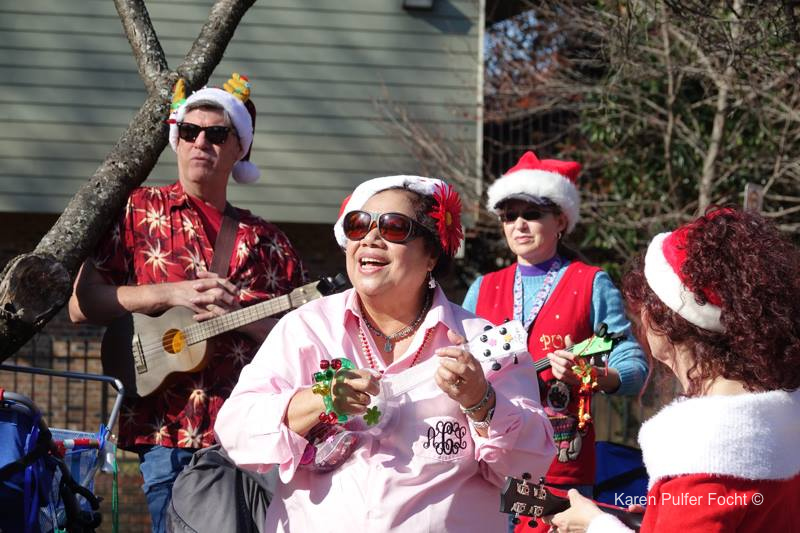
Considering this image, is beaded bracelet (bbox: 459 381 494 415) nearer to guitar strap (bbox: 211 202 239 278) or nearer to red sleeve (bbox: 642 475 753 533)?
red sleeve (bbox: 642 475 753 533)

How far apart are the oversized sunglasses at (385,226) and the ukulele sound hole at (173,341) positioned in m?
1.36

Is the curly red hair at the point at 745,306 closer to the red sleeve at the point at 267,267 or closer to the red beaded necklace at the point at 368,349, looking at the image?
the red beaded necklace at the point at 368,349

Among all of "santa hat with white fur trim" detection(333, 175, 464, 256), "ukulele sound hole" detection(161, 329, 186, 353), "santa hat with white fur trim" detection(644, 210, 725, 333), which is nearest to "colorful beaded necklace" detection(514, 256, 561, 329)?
"santa hat with white fur trim" detection(333, 175, 464, 256)

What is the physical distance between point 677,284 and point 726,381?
256mm

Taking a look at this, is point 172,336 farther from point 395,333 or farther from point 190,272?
point 395,333

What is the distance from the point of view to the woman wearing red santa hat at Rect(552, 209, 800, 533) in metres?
2.46

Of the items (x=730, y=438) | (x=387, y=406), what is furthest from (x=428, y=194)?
(x=730, y=438)

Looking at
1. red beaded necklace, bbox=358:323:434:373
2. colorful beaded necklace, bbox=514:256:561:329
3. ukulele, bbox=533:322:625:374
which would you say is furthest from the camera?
colorful beaded necklace, bbox=514:256:561:329

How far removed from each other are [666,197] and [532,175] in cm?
790

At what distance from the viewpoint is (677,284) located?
2627 mm

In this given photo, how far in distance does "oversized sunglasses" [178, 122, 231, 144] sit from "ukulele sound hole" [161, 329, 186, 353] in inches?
32.8

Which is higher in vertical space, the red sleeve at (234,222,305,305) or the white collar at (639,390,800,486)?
the red sleeve at (234,222,305,305)

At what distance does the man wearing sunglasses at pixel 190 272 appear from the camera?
14.3 ft

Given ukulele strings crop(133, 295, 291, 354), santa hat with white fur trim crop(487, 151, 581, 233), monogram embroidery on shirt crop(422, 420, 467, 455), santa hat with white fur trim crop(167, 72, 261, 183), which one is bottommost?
monogram embroidery on shirt crop(422, 420, 467, 455)
